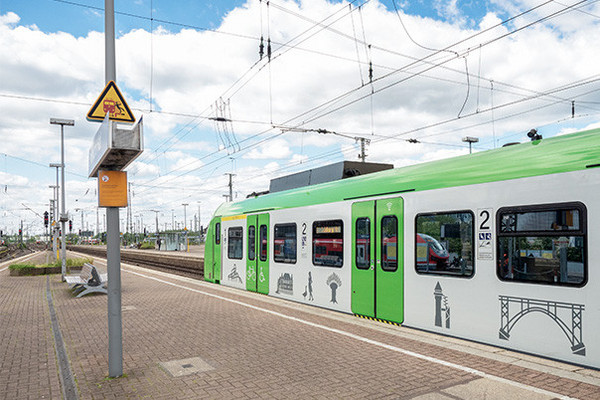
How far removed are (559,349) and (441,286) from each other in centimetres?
192

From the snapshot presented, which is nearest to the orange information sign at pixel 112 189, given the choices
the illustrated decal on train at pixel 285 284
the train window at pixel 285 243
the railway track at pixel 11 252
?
the train window at pixel 285 243

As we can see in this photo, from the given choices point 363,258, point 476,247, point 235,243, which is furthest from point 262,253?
point 476,247

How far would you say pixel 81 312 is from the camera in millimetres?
10633

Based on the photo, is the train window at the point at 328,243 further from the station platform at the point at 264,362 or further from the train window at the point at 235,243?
the train window at the point at 235,243

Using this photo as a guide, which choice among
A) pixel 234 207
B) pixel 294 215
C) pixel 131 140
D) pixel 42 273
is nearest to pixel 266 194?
pixel 234 207

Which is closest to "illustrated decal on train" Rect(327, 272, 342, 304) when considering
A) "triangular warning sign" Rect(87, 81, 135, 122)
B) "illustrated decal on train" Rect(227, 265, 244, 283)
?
"illustrated decal on train" Rect(227, 265, 244, 283)

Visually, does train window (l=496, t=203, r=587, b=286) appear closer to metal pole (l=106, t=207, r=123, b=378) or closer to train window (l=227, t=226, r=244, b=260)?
metal pole (l=106, t=207, r=123, b=378)

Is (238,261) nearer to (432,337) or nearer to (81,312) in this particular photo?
(81,312)

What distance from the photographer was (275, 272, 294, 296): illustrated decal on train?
11.4 metres

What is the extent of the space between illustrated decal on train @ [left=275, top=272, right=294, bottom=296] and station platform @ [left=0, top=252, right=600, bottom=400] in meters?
1.17

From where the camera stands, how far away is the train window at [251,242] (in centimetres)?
1338

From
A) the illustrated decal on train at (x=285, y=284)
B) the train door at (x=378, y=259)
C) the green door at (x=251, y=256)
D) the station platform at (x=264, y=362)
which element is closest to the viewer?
the station platform at (x=264, y=362)

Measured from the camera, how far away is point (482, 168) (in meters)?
6.91

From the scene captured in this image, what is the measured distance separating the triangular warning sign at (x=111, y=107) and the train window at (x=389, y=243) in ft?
15.4
